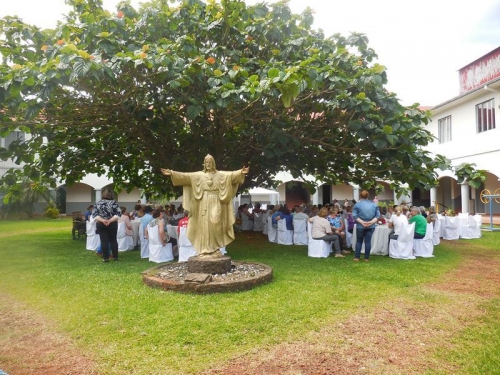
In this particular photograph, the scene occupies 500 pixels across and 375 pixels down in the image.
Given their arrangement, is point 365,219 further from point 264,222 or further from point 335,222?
point 264,222

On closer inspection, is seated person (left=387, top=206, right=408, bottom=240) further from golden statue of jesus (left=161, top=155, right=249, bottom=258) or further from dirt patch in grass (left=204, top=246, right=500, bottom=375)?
golden statue of jesus (left=161, top=155, right=249, bottom=258)

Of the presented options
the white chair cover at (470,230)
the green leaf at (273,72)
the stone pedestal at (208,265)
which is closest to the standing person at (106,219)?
the stone pedestal at (208,265)

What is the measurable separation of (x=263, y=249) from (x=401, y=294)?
200 inches

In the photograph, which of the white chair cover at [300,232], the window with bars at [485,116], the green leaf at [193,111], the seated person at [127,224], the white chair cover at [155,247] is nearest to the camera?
the green leaf at [193,111]

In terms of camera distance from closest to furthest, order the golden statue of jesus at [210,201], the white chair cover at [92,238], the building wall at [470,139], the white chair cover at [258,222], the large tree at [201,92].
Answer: the large tree at [201,92]
the golden statue of jesus at [210,201]
the white chair cover at [92,238]
the white chair cover at [258,222]
the building wall at [470,139]

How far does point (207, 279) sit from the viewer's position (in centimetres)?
573

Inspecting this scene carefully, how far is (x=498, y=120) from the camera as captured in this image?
15648 mm

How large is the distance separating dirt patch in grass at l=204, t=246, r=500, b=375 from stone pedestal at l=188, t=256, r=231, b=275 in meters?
2.43

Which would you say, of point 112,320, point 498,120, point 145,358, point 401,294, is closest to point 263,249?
point 401,294

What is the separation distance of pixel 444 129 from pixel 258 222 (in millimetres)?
11594

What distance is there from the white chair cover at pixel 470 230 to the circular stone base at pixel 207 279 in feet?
29.6

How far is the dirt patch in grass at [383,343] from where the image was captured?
11.2ft

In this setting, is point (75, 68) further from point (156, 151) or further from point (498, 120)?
point (498, 120)

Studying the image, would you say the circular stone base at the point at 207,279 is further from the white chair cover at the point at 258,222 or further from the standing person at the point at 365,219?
the white chair cover at the point at 258,222
